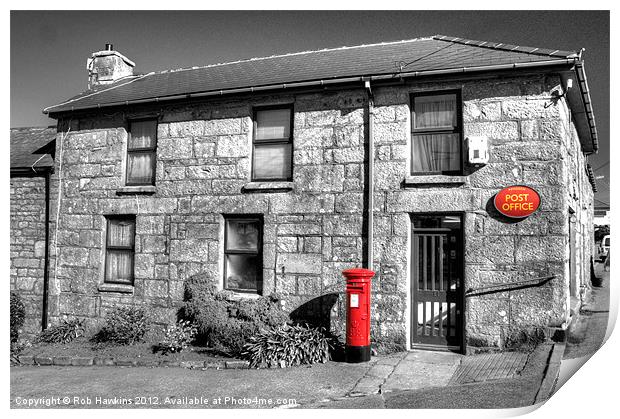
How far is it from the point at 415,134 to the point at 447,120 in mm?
559

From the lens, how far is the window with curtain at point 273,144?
897cm

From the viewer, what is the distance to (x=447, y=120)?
805cm

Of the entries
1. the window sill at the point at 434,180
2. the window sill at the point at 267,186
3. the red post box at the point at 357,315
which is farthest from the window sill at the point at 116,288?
the window sill at the point at 434,180

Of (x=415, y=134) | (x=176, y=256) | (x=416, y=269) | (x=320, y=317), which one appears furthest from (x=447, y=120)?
(x=176, y=256)

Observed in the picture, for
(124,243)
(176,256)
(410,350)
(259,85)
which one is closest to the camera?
(410,350)

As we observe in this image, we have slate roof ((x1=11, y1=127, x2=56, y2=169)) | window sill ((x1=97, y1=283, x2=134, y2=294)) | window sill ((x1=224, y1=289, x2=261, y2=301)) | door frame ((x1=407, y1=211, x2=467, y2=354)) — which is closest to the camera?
door frame ((x1=407, y1=211, x2=467, y2=354))

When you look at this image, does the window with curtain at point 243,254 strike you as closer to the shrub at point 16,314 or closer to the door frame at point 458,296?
the door frame at point 458,296

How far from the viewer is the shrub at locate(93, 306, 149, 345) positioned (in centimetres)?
905

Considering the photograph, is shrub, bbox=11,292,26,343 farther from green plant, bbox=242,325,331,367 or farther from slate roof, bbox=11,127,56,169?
green plant, bbox=242,325,331,367

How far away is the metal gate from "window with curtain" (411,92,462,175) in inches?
33.6

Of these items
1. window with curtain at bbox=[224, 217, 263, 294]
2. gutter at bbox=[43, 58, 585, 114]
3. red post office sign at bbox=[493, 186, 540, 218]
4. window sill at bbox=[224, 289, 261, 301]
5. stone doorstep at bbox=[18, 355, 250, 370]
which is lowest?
stone doorstep at bbox=[18, 355, 250, 370]

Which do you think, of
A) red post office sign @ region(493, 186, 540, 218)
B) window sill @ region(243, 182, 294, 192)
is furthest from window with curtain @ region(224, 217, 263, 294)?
red post office sign @ region(493, 186, 540, 218)

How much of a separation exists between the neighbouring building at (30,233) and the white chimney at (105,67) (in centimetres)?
252
